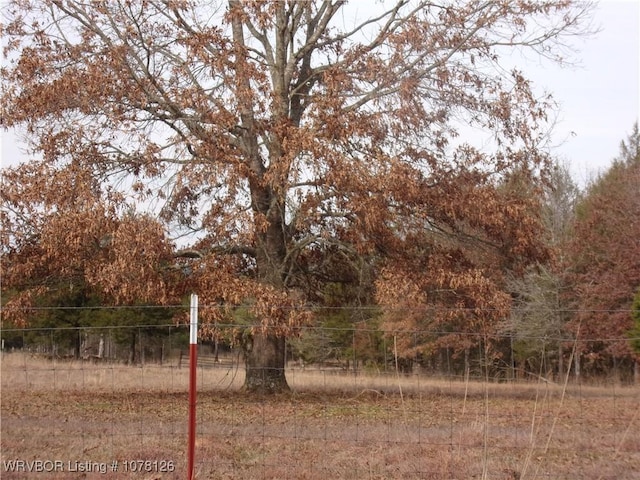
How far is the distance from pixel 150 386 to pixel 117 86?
5373 mm

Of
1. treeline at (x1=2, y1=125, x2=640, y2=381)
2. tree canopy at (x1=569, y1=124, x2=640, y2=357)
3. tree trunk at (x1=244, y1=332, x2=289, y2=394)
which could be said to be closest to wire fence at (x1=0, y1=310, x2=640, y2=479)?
tree trunk at (x1=244, y1=332, x2=289, y2=394)

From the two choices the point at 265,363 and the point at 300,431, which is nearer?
the point at 300,431

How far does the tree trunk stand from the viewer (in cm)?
1337

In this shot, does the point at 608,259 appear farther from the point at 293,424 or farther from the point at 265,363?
the point at 293,424

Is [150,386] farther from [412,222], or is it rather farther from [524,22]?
[524,22]

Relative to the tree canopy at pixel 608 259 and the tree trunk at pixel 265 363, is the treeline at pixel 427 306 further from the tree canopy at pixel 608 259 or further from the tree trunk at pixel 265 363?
the tree trunk at pixel 265 363

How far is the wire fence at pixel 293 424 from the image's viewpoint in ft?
22.3

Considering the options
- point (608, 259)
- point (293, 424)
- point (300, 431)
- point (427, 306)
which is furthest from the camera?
point (608, 259)

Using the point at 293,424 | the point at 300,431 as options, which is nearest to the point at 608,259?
the point at 293,424

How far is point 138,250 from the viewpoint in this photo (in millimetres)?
12086

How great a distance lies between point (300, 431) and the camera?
8.86m

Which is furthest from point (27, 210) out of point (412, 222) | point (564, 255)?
point (564, 255)

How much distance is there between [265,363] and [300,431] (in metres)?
5.61

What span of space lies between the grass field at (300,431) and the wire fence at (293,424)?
0.03 m
